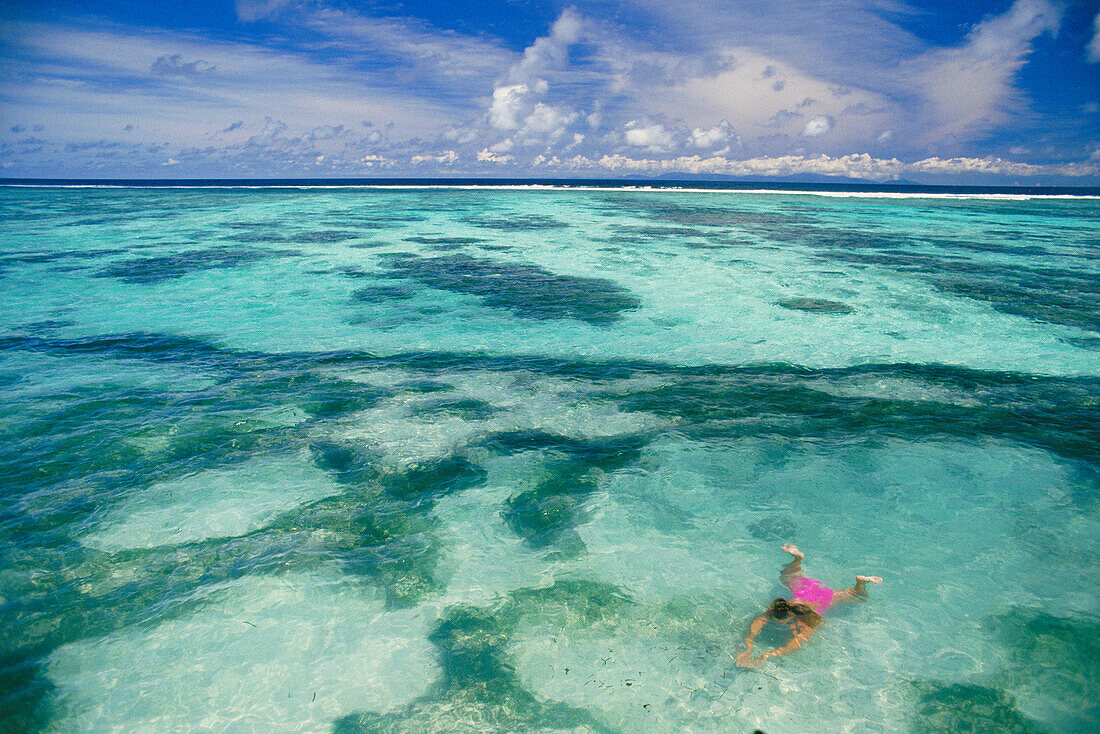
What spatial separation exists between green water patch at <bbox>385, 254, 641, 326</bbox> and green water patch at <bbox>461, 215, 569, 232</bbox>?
11802 millimetres

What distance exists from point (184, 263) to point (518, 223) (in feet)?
69.0

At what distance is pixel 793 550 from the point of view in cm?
666

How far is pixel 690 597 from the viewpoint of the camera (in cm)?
611

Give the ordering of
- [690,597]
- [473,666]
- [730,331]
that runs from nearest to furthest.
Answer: [473,666], [690,597], [730,331]

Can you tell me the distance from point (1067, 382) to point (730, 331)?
6881 mm

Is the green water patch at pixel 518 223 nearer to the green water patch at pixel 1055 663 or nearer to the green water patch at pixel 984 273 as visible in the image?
the green water patch at pixel 984 273

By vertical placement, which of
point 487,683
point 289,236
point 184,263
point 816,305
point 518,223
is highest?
point 518,223

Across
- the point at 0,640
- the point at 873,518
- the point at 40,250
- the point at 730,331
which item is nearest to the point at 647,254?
the point at 730,331

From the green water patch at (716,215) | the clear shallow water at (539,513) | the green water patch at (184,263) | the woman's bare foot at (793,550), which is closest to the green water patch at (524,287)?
the clear shallow water at (539,513)

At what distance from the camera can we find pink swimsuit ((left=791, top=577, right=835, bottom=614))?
5.89m

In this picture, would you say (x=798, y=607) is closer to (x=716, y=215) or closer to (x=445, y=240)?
(x=445, y=240)

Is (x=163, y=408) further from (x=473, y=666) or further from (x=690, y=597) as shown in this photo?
(x=690, y=597)

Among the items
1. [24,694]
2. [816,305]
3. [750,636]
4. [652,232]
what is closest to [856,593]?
[750,636]

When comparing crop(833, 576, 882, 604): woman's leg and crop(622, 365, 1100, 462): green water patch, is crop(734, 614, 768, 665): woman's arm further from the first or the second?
crop(622, 365, 1100, 462): green water patch
